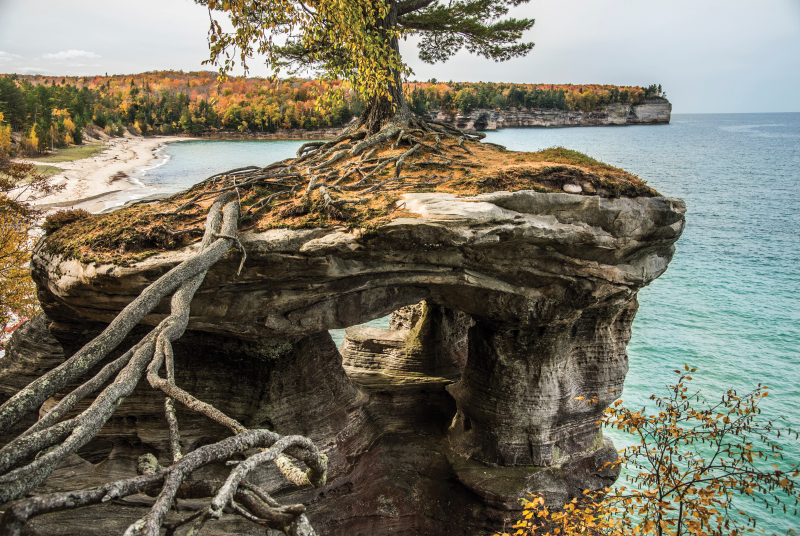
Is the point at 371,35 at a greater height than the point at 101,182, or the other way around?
the point at 371,35

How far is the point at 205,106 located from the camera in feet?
345

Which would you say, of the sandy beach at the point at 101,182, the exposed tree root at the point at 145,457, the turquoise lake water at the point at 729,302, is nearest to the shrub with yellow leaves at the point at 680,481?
the exposed tree root at the point at 145,457

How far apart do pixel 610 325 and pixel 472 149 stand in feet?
17.9

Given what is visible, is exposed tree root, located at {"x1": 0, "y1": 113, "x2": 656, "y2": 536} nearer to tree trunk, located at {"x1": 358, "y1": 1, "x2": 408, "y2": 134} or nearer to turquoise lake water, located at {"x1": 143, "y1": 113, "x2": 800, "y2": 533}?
tree trunk, located at {"x1": 358, "y1": 1, "x2": 408, "y2": 134}

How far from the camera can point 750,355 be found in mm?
22672

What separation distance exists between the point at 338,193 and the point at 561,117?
5393 inches

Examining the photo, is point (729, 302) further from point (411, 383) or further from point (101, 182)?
point (101, 182)

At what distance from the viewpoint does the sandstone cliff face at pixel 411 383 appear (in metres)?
8.27

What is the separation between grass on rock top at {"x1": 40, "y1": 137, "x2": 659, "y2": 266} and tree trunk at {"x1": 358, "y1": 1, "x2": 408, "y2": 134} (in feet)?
5.11

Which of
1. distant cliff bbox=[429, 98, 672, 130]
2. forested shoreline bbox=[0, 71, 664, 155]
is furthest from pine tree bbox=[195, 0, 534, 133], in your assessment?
distant cliff bbox=[429, 98, 672, 130]

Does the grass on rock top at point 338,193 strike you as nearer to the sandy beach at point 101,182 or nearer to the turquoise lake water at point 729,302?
the turquoise lake water at point 729,302

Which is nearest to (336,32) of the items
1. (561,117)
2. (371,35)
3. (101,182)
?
(371,35)

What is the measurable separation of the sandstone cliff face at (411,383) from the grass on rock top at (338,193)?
328mm

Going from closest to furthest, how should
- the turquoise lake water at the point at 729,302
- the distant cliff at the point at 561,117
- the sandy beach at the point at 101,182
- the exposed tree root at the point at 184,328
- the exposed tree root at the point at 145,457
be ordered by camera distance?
the exposed tree root at the point at 145,457, the exposed tree root at the point at 184,328, the turquoise lake water at the point at 729,302, the sandy beach at the point at 101,182, the distant cliff at the point at 561,117
